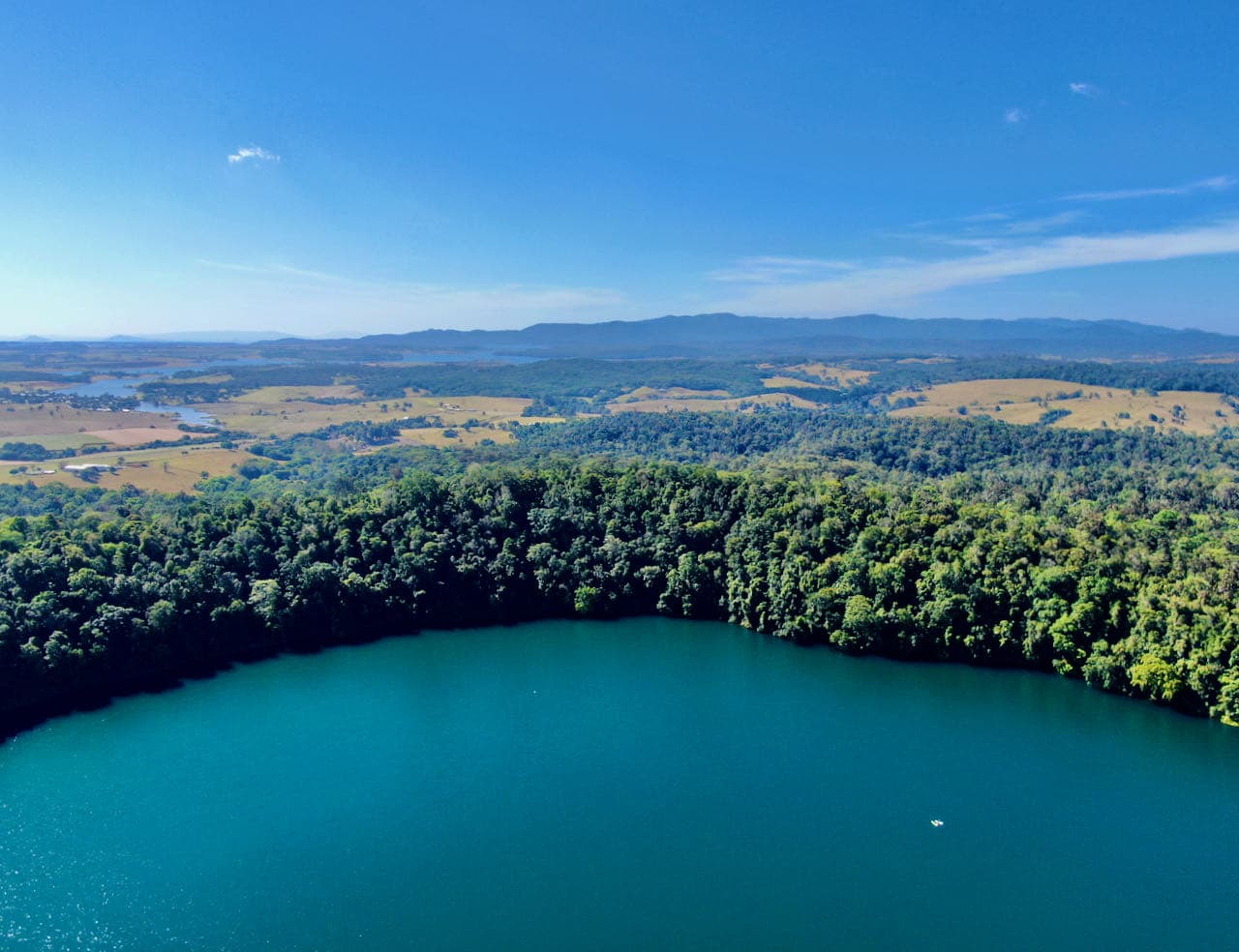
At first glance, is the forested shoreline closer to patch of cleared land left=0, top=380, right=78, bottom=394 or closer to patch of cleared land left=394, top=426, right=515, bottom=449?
patch of cleared land left=394, top=426, right=515, bottom=449

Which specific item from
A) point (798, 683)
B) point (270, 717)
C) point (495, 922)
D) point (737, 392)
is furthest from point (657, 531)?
point (737, 392)

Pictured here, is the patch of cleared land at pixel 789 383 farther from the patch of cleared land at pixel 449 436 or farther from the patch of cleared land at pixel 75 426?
the patch of cleared land at pixel 75 426

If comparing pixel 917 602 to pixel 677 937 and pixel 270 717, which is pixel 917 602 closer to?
pixel 677 937

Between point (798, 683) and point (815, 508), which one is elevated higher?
point (815, 508)

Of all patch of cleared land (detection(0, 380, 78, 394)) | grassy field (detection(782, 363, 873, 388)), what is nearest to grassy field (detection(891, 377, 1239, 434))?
grassy field (detection(782, 363, 873, 388))

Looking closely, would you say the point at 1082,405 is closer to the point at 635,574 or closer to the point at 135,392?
the point at 635,574
